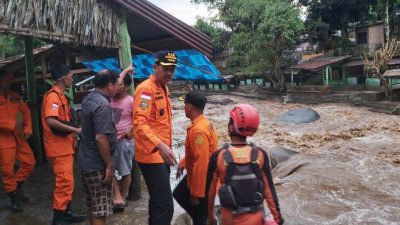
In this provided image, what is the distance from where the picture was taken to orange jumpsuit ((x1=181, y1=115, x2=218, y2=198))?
345 cm

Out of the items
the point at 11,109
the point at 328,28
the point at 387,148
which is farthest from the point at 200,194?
the point at 328,28

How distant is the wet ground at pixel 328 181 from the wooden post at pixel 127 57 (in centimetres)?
15

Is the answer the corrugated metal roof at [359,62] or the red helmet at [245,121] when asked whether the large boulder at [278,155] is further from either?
the corrugated metal roof at [359,62]

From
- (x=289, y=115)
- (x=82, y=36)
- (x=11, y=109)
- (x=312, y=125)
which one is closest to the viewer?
(x=82, y=36)

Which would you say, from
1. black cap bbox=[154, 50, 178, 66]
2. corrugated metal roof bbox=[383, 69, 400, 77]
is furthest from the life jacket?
corrugated metal roof bbox=[383, 69, 400, 77]

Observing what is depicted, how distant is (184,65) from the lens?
19.9 feet

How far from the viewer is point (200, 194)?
3521 mm

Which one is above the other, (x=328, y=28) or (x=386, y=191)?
(x=328, y=28)

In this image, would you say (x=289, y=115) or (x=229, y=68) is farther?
(x=229, y=68)

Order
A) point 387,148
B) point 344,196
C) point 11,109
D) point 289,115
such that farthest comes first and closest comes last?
point 289,115 → point 387,148 → point 344,196 → point 11,109

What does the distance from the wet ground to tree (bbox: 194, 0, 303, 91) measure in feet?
37.6

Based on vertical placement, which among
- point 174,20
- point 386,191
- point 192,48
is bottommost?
point 386,191

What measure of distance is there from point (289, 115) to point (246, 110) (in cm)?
1637

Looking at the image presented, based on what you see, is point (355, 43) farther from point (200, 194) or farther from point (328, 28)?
point (200, 194)
